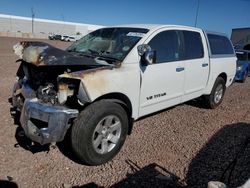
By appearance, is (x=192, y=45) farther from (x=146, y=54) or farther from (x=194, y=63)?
(x=146, y=54)

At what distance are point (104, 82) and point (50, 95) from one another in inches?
28.5

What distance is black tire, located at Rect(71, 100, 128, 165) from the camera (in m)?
3.73

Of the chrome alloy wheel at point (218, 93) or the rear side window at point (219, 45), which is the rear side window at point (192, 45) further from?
the chrome alloy wheel at point (218, 93)

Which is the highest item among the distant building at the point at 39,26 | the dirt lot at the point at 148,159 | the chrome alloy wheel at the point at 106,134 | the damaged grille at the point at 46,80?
the distant building at the point at 39,26

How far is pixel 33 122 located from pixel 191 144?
8.57 feet

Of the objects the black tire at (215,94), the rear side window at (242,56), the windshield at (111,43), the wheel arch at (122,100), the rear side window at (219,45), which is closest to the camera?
the wheel arch at (122,100)

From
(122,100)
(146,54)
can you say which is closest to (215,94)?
(146,54)

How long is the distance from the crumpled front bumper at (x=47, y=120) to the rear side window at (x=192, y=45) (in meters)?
2.95

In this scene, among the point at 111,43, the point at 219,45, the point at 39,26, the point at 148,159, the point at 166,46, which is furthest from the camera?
the point at 39,26

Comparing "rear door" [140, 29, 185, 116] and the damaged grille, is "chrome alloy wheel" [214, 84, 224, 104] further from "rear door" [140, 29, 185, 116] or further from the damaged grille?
the damaged grille

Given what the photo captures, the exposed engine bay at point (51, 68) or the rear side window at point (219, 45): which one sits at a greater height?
the rear side window at point (219, 45)

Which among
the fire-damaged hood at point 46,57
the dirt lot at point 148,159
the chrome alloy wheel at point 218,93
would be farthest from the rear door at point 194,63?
the fire-damaged hood at point 46,57

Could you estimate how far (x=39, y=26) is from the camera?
93000 mm

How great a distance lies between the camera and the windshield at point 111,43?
468 cm
